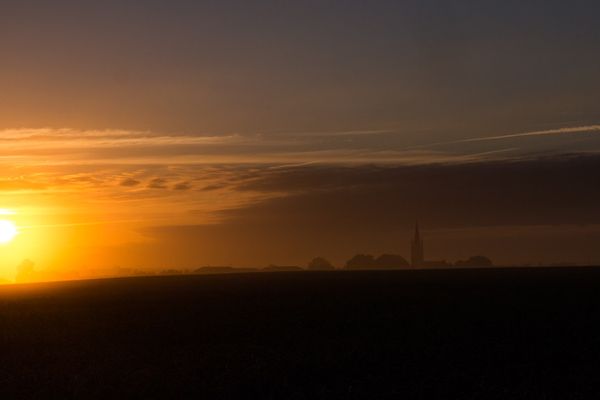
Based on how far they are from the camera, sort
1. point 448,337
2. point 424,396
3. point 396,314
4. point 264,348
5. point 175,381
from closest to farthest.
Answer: point 424,396, point 175,381, point 264,348, point 448,337, point 396,314

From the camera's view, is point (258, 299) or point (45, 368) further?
point (258, 299)

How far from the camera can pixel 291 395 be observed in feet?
87.9

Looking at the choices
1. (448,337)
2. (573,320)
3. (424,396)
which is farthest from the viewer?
(573,320)

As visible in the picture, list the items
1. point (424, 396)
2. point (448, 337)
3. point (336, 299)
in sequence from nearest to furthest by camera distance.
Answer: point (424, 396)
point (448, 337)
point (336, 299)

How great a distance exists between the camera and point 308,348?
3559 cm

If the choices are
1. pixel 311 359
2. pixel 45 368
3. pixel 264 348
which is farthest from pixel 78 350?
pixel 311 359

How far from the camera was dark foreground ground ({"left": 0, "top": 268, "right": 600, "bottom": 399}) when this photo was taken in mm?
27938

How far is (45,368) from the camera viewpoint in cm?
3219

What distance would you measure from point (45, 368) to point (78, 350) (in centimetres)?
398

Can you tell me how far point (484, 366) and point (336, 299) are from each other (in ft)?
94.5

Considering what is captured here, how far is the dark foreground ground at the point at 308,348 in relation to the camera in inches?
1100

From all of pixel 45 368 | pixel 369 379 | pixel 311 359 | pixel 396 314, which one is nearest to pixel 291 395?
pixel 369 379

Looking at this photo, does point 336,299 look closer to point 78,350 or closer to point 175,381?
point 78,350

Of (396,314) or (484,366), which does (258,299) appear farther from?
(484,366)
